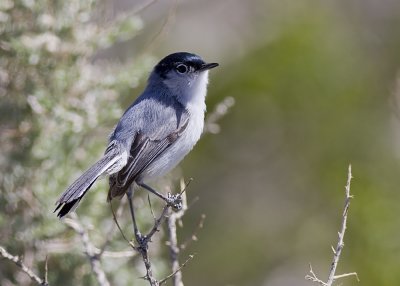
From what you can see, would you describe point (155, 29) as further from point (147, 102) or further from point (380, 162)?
point (147, 102)

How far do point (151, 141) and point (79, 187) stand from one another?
53cm

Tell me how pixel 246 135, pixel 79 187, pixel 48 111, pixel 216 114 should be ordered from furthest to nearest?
pixel 246 135 → pixel 216 114 → pixel 48 111 → pixel 79 187

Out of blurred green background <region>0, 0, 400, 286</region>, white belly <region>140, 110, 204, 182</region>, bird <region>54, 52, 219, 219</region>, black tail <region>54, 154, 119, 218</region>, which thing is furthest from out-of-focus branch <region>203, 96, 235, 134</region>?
black tail <region>54, 154, 119, 218</region>

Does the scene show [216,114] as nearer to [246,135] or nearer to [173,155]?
[173,155]

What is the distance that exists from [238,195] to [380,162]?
1284 millimetres

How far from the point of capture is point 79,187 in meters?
3.18

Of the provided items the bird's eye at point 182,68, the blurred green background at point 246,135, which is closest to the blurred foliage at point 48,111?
the blurred green background at point 246,135

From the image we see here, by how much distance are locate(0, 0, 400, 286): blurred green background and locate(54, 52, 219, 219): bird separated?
355mm

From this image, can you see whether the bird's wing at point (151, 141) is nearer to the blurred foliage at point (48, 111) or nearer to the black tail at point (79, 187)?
the black tail at point (79, 187)

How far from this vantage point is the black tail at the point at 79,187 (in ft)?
10.2

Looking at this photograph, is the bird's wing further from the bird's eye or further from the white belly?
the bird's eye

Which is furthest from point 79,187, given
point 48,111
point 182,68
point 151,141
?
point 182,68

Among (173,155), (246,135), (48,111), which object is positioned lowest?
(173,155)

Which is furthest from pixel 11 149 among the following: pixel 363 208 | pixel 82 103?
pixel 363 208
